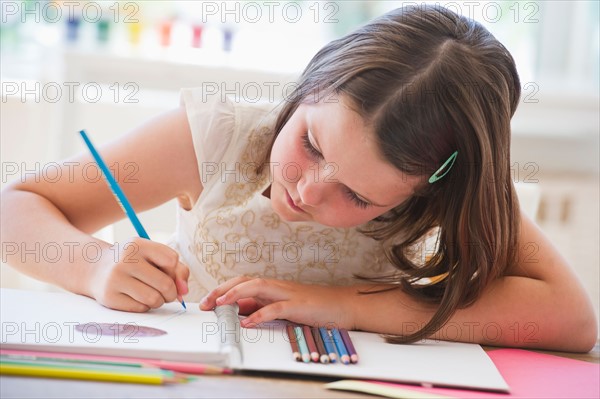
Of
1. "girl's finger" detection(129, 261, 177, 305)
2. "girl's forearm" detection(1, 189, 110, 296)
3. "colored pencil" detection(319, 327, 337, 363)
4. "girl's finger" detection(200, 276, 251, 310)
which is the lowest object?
"colored pencil" detection(319, 327, 337, 363)

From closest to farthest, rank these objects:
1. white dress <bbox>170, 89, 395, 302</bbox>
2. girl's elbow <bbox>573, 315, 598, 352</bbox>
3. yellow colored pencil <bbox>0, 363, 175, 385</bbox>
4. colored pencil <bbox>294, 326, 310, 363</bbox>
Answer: yellow colored pencil <bbox>0, 363, 175, 385</bbox> → colored pencil <bbox>294, 326, 310, 363</bbox> → girl's elbow <bbox>573, 315, 598, 352</bbox> → white dress <bbox>170, 89, 395, 302</bbox>

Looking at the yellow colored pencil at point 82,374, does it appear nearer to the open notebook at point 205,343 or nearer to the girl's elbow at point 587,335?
the open notebook at point 205,343

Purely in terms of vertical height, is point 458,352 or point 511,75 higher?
point 511,75

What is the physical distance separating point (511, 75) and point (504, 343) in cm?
33

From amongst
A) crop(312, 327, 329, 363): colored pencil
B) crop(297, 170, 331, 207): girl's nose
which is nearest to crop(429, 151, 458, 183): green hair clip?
crop(297, 170, 331, 207): girl's nose

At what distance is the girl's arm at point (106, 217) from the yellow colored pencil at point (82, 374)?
22 cm

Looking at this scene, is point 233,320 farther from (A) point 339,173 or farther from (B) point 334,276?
(B) point 334,276

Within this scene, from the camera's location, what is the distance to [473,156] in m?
0.93

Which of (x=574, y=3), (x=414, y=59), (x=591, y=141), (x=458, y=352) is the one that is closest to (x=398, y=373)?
(x=458, y=352)

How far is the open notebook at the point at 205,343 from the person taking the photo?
0.67 m

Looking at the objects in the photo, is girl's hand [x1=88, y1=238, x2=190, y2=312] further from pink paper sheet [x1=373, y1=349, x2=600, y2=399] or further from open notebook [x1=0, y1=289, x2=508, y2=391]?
pink paper sheet [x1=373, y1=349, x2=600, y2=399]

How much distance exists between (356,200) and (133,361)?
14.7 inches

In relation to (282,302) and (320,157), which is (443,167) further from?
(282,302)

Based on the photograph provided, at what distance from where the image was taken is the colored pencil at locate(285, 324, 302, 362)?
707 mm
